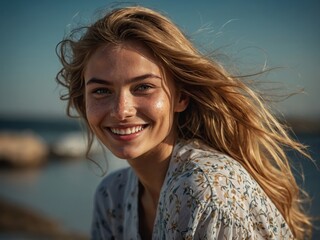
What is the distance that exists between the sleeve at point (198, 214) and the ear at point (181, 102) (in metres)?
0.51


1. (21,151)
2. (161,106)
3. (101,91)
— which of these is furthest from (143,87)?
(21,151)

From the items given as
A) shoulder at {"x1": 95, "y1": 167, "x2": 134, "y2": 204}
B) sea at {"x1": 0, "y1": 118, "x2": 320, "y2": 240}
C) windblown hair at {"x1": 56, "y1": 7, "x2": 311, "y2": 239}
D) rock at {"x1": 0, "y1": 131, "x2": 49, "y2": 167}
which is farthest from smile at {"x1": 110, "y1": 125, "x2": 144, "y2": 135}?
rock at {"x1": 0, "y1": 131, "x2": 49, "y2": 167}

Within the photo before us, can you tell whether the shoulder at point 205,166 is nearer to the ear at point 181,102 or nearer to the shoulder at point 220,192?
the shoulder at point 220,192

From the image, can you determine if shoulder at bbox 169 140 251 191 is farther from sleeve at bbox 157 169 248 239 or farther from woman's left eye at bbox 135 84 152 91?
woman's left eye at bbox 135 84 152 91

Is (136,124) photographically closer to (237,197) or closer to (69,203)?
(237,197)

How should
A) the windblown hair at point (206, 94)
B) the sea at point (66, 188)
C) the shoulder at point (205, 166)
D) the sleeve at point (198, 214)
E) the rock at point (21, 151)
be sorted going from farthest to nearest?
1. the rock at point (21, 151)
2. the sea at point (66, 188)
3. the windblown hair at point (206, 94)
4. the shoulder at point (205, 166)
5. the sleeve at point (198, 214)

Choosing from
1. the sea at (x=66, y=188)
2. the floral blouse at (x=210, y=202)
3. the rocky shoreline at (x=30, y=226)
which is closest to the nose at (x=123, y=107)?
the floral blouse at (x=210, y=202)

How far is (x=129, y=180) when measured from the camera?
130 inches

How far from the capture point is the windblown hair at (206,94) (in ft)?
8.57

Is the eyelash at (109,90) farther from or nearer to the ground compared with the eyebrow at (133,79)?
nearer to the ground

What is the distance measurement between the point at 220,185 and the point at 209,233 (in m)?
0.24

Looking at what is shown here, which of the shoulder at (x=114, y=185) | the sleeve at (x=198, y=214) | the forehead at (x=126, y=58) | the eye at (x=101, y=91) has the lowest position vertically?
the shoulder at (x=114, y=185)

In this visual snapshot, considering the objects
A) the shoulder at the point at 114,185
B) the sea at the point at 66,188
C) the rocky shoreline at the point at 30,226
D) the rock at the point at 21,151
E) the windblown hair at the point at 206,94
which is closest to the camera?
the windblown hair at the point at 206,94

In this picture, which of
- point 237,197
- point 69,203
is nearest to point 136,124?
point 237,197
